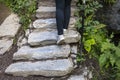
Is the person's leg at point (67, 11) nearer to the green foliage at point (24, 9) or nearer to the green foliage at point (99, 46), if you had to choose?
the green foliage at point (99, 46)

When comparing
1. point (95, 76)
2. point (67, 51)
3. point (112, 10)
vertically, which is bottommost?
point (95, 76)

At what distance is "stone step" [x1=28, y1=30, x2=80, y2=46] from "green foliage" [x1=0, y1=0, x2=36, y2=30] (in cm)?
81

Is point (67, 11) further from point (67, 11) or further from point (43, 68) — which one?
point (43, 68)

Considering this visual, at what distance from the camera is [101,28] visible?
283 inches

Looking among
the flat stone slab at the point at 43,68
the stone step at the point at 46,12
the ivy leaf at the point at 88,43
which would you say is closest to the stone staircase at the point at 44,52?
the flat stone slab at the point at 43,68

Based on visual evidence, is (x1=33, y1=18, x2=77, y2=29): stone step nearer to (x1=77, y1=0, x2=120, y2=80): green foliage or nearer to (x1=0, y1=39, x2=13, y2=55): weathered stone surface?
(x1=77, y1=0, x2=120, y2=80): green foliage

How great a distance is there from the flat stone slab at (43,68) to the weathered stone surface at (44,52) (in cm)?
17

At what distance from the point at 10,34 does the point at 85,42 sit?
197 centimetres

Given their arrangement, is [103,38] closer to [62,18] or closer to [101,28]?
[101,28]

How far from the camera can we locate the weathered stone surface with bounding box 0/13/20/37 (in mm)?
6890

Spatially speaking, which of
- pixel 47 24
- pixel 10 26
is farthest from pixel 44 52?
pixel 10 26

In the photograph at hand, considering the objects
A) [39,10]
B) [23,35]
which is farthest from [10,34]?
[39,10]

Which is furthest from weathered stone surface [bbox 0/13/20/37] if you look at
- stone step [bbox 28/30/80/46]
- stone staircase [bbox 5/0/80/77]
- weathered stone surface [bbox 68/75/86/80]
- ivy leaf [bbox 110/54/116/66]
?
ivy leaf [bbox 110/54/116/66]

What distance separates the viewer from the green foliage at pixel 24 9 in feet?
23.3
